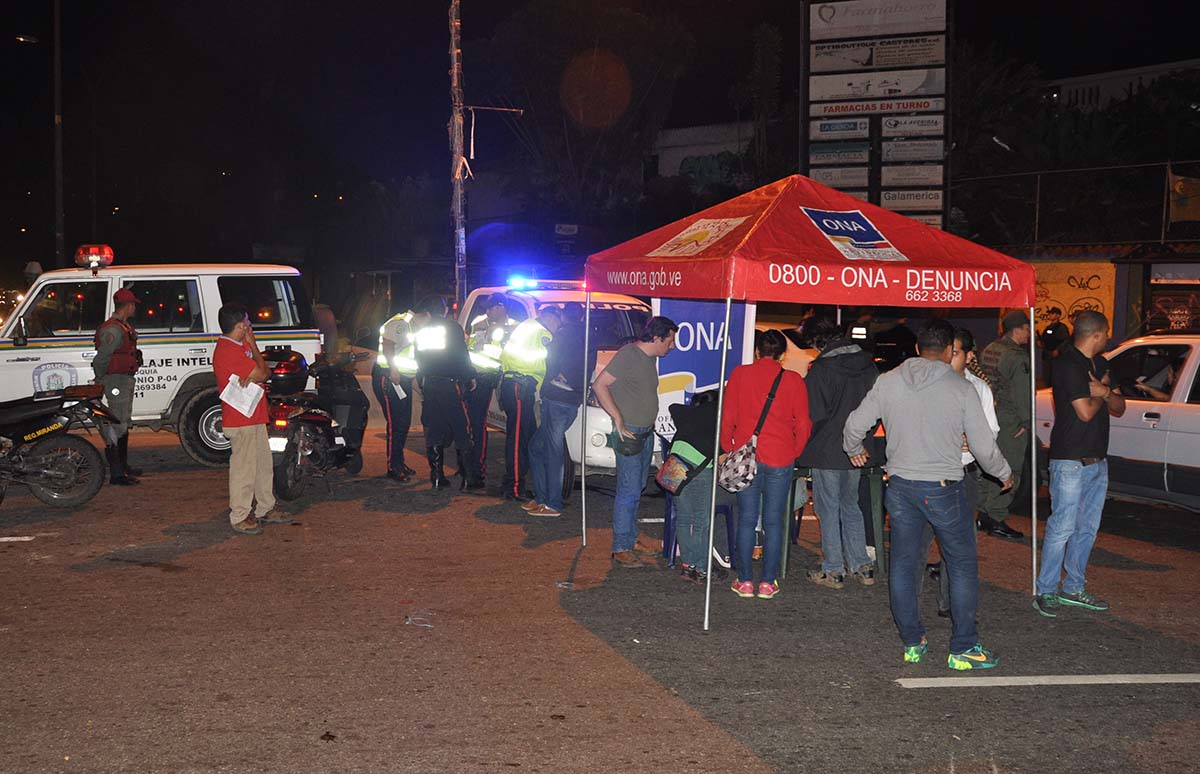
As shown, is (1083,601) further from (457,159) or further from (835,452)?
(457,159)

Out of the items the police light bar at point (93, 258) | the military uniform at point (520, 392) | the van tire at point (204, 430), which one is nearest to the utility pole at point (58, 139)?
the police light bar at point (93, 258)

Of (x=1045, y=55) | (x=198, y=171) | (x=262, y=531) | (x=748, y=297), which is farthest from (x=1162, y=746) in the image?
(x=198, y=171)

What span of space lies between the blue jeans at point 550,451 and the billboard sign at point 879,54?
1114 centimetres

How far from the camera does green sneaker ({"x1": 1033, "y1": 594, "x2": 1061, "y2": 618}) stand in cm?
732

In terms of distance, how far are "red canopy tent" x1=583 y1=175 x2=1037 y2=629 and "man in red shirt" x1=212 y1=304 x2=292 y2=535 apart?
320 centimetres

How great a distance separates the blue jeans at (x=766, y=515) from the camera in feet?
24.2

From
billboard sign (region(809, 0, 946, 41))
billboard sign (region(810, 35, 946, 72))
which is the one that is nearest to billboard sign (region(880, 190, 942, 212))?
billboard sign (region(810, 35, 946, 72))

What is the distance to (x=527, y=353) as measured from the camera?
35.2 ft

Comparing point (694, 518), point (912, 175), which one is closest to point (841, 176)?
point (912, 175)

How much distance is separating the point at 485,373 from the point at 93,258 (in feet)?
15.0

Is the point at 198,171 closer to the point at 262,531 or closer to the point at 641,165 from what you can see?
the point at 641,165

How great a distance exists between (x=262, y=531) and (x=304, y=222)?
38.8 metres

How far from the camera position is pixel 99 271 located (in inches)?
477

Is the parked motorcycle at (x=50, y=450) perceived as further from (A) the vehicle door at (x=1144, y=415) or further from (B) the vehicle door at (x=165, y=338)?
(A) the vehicle door at (x=1144, y=415)
